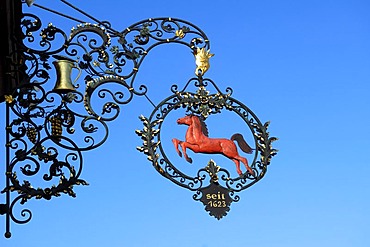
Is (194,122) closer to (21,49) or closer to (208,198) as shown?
(208,198)

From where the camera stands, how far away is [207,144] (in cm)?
1072

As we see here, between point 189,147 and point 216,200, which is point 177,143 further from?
point 216,200

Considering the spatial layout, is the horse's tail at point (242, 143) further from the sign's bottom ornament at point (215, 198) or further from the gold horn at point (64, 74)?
the gold horn at point (64, 74)

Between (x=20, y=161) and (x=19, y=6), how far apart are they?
1.54m

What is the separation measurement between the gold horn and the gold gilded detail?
1.16 meters

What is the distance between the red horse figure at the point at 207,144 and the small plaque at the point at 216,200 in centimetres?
26

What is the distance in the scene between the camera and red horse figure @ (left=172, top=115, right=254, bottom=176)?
10664 mm

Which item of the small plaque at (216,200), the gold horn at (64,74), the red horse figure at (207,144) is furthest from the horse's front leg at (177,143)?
the gold horn at (64,74)

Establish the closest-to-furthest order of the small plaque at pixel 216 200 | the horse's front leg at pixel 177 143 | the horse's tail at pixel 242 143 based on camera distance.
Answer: the small plaque at pixel 216 200, the horse's front leg at pixel 177 143, the horse's tail at pixel 242 143

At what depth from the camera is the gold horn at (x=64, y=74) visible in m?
10.6

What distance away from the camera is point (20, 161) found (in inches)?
407

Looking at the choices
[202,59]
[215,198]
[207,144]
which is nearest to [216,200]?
[215,198]

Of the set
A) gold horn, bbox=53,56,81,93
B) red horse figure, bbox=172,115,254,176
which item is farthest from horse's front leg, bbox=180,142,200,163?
gold horn, bbox=53,56,81,93

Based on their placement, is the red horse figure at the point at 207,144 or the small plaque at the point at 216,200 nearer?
the small plaque at the point at 216,200
